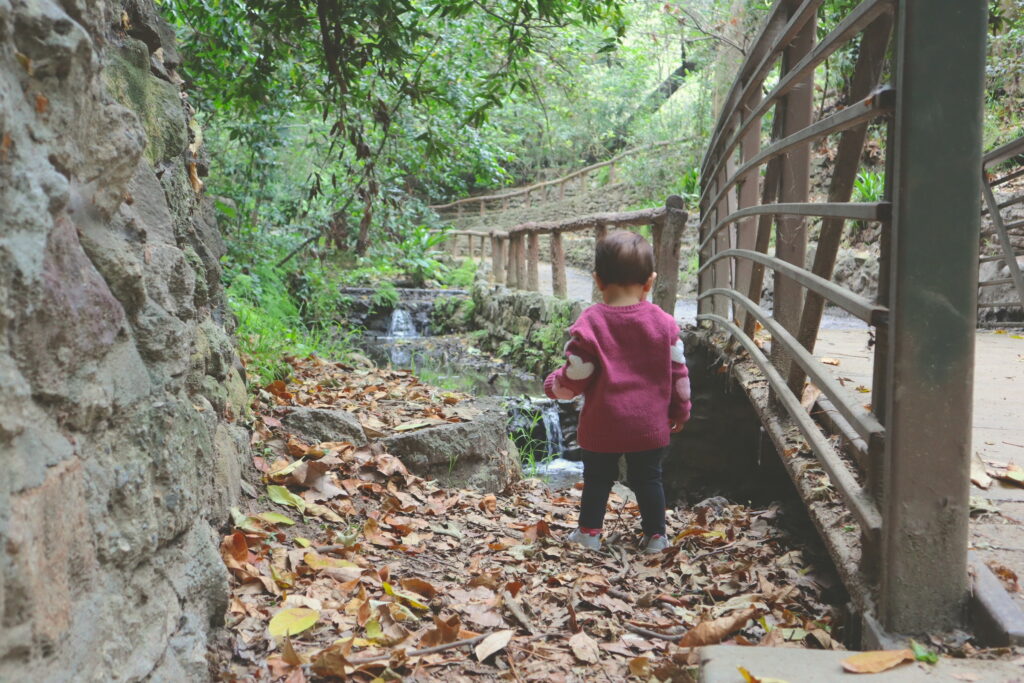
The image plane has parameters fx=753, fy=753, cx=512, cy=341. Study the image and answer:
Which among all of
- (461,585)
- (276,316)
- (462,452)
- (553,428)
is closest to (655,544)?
(461,585)

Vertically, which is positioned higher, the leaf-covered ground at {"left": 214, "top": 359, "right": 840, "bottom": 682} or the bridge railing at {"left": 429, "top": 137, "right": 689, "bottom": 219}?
the bridge railing at {"left": 429, "top": 137, "right": 689, "bottom": 219}

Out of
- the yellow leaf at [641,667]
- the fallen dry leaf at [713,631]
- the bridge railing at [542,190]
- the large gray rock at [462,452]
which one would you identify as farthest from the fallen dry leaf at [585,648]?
the bridge railing at [542,190]

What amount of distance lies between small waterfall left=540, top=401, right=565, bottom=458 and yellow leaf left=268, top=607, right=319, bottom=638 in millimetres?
4833

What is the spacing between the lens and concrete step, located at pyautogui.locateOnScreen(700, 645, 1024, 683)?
55.8 inches

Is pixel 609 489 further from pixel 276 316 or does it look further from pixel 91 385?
pixel 276 316

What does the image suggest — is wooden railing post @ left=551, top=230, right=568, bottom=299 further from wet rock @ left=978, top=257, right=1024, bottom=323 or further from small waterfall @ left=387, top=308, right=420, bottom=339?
small waterfall @ left=387, top=308, right=420, bottom=339

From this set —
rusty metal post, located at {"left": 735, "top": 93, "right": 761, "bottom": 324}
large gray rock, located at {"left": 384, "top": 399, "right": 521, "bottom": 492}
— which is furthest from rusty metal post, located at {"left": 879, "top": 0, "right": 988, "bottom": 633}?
rusty metal post, located at {"left": 735, "top": 93, "right": 761, "bottom": 324}

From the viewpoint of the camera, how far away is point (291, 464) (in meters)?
3.08

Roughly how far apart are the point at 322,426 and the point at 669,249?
11.0 ft

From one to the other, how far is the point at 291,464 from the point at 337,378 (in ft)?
7.73

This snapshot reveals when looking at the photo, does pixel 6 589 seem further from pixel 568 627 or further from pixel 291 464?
pixel 291 464

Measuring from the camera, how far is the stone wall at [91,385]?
96cm

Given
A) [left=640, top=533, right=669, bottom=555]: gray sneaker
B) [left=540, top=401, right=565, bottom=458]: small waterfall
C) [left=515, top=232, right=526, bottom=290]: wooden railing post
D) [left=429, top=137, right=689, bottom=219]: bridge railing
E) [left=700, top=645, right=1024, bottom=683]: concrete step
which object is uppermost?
[left=429, top=137, right=689, bottom=219]: bridge railing

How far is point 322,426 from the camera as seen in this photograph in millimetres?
3615
